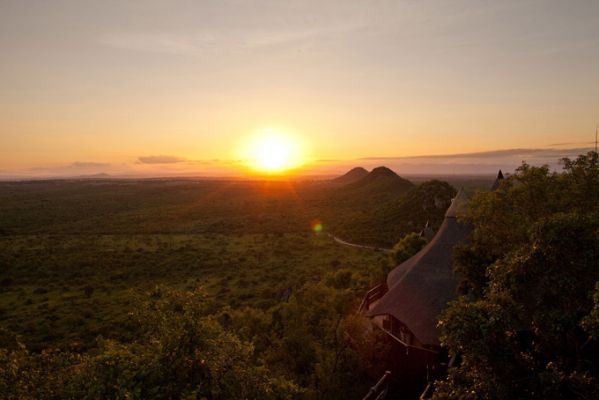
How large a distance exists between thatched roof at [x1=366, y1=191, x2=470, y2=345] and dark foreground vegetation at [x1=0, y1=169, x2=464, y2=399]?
7.11 ft

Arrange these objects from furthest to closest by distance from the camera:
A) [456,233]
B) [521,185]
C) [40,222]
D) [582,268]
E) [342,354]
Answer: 1. [40,222]
2. [456,233]
3. [342,354]
4. [521,185]
5. [582,268]

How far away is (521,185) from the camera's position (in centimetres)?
1631

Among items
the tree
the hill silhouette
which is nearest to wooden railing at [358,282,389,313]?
the tree

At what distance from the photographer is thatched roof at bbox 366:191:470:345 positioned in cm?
1966

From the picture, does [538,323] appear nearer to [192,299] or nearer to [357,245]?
[192,299]

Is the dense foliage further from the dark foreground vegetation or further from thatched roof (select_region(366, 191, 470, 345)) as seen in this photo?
thatched roof (select_region(366, 191, 470, 345))

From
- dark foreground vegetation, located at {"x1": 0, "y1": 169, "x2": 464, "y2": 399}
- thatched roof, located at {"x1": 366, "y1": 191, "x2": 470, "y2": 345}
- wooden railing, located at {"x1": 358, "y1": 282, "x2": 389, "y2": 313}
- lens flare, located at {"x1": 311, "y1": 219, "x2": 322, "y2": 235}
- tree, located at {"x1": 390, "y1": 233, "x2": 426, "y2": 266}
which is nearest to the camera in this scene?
dark foreground vegetation, located at {"x1": 0, "y1": 169, "x2": 464, "y2": 399}

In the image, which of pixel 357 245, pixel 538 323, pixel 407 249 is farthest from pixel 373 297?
pixel 357 245

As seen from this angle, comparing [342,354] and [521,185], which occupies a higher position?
[521,185]

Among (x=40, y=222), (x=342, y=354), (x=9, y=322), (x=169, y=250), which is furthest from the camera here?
(x=40, y=222)

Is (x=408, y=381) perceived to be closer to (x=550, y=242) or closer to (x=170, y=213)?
(x=550, y=242)

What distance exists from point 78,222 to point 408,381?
102 meters

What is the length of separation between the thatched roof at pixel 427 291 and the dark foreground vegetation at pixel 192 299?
217 cm

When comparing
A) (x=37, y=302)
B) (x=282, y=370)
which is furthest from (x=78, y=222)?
(x=282, y=370)
